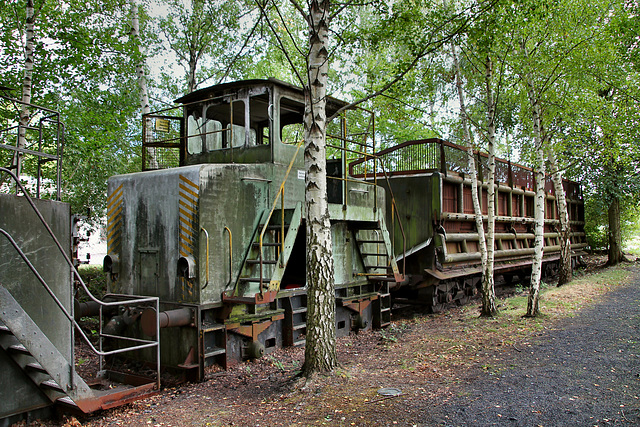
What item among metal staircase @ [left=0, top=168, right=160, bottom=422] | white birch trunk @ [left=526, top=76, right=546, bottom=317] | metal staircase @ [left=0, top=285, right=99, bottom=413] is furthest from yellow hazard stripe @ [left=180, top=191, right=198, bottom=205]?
white birch trunk @ [left=526, top=76, right=546, bottom=317]

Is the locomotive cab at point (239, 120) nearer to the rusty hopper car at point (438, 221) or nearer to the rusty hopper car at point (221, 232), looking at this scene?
the rusty hopper car at point (221, 232)

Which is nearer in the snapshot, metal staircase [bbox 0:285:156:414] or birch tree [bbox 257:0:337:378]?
metal staircase [bbox 0:285:156:414]

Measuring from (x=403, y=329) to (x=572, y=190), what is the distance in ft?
44.7

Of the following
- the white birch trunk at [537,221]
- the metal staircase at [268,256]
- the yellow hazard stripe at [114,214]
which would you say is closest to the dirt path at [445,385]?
the white birch trunk at [537,221]

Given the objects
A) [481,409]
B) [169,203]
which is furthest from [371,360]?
[169,203]

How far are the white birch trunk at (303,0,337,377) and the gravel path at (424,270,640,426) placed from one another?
1.59 m

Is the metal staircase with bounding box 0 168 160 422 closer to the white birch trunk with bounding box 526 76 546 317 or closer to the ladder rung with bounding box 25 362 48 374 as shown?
the ladder rung with bounding box 25 362 48 374

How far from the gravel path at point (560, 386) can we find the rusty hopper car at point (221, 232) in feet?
9.61

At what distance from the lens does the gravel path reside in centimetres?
419

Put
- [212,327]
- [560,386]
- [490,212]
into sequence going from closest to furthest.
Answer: [560,386]
[212,327]
[490,212]

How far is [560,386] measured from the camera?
5008 mm

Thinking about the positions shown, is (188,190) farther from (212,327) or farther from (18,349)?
(18,349)

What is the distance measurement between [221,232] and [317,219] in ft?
5.30

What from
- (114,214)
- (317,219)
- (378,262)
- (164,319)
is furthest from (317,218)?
(378,262)
